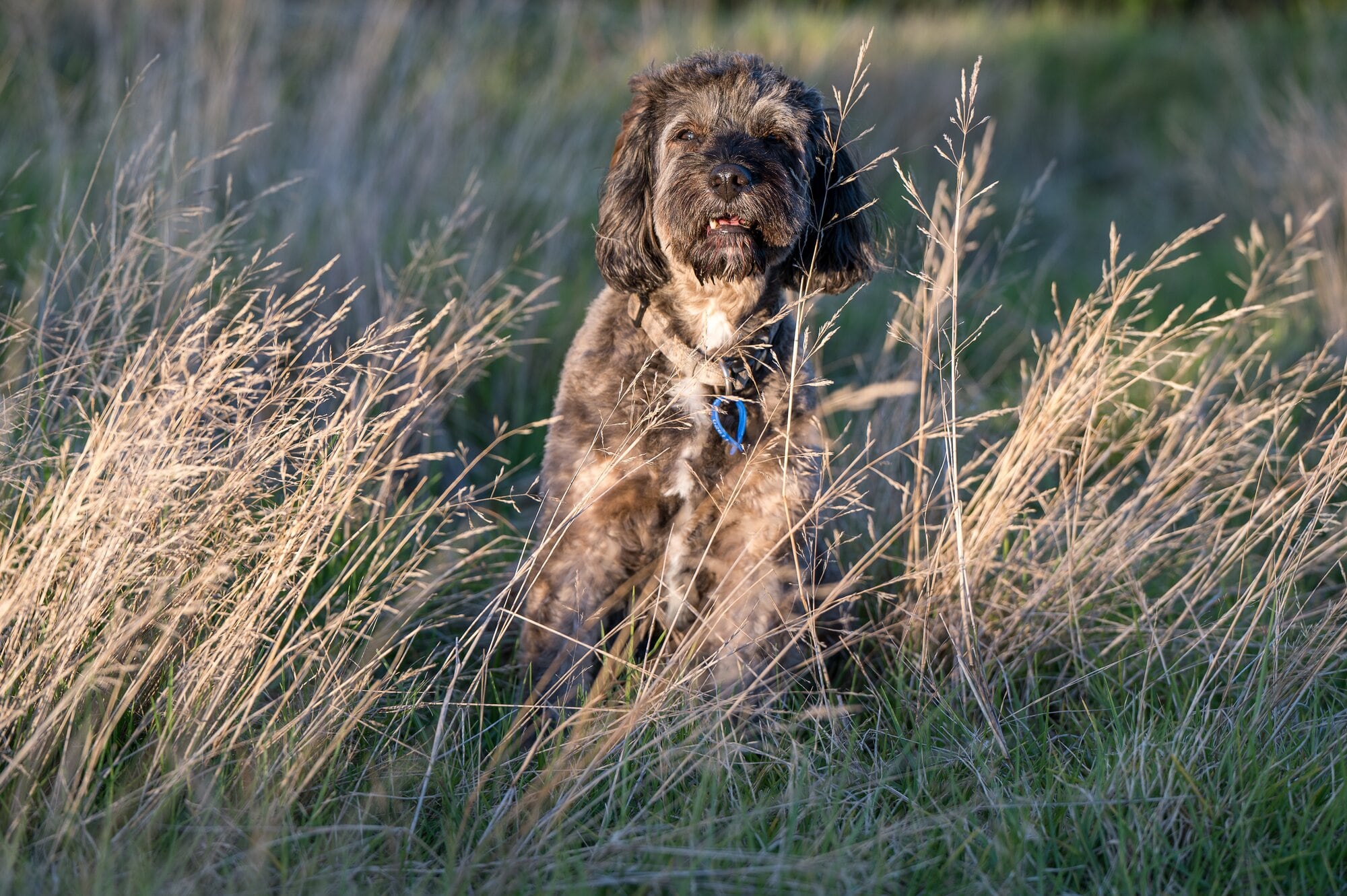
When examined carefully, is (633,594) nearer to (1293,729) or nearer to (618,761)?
(618,761)

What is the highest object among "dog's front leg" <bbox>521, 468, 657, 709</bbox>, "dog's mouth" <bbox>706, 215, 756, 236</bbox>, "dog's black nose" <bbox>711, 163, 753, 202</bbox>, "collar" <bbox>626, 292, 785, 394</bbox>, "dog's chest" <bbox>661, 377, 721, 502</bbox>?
"dog's black nose" <bbox>711, 163, 753, 202</bbox>

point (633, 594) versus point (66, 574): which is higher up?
point (66, 574)

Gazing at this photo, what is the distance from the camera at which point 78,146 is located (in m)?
6.39

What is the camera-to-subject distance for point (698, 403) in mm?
3582

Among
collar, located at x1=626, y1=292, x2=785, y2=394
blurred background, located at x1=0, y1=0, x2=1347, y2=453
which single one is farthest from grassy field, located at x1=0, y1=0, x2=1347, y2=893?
collar, located at x1=626, y1=292, x2=785, y2=394

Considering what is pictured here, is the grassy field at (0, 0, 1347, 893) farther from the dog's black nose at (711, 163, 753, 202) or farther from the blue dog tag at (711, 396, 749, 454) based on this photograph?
the dog's black nose at (711, 163, 753, 202)

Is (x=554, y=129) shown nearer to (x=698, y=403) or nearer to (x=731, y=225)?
(x=731, y=225)

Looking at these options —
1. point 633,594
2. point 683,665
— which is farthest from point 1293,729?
point 633,594

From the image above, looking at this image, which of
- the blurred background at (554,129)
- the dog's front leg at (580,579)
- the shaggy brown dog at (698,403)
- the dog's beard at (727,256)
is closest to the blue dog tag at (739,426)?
the shaggy brown dog at (698,403)

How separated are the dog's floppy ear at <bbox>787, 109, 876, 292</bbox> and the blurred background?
235 millimetres

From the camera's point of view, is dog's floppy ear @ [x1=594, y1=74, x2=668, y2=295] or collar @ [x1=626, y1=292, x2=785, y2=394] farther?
dog's floppy ear @ [x1=594, y1=74, x2=668, y2=295]

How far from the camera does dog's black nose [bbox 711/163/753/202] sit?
137 inches

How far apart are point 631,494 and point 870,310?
3223 mm

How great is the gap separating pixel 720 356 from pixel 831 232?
765 millimetres
